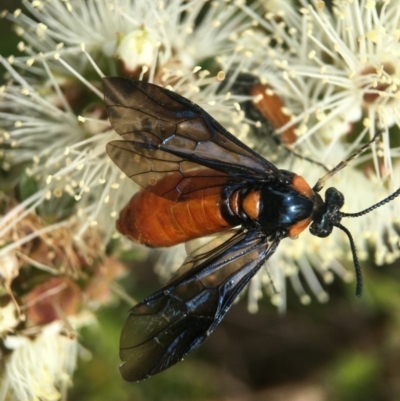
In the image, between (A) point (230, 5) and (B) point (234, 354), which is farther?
(B) point (234, 354)

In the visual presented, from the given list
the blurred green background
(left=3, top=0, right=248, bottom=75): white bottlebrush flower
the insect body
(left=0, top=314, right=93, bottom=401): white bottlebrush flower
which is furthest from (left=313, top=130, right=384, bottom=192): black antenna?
the blurred green background

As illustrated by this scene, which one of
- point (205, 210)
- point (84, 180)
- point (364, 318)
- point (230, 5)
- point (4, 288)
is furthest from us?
point (364, 318)

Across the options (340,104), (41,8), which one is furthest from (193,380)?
(41,8)

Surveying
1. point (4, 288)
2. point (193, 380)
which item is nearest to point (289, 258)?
point (193, 380)

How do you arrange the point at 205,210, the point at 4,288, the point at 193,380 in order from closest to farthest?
the point at 205,210 → the point at 4,288 → the point at 193,380

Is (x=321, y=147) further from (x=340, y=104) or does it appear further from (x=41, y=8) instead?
(x=41, y=8)

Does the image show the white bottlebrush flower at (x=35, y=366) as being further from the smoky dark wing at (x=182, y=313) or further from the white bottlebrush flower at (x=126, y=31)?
the white bottlebrush flower at (x=126, y=31)

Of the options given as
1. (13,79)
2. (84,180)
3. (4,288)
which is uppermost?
(13,79)

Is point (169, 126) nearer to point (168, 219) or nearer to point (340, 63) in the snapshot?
point (168, 219)

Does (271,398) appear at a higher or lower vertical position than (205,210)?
lower
